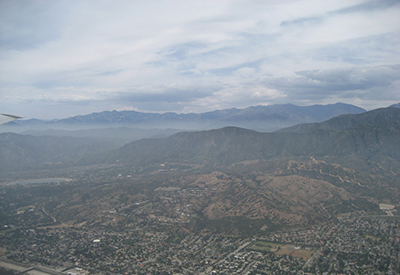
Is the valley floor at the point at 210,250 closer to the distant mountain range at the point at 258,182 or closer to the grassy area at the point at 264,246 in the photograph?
the grassy area at the point at 264,246

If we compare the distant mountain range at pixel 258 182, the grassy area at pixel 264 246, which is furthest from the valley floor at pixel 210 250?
the distant mountain range at pixel 258 182

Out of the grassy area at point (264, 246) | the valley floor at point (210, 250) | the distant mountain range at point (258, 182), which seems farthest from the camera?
the distant mountain range at point (258, 182)

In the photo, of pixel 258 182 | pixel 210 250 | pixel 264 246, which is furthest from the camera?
pixel 258 182

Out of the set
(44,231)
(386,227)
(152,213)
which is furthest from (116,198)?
(386,227)

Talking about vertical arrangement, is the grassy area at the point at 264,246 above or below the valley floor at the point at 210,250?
below

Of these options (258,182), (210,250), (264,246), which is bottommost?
(264,246)

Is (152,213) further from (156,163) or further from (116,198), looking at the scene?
(156,163)

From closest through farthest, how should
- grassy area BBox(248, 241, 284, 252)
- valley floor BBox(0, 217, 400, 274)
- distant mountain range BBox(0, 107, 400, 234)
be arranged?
valley floor BBox(0, 217, 400, 274) < grassy area BBox(248, 241, 284, 252) < distant mountain range BBox(0, 107, 400, 234)

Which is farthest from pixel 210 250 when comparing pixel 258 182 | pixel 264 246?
pixel 258 182

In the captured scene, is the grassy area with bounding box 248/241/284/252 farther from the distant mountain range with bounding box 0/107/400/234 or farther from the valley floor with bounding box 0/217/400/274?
the distant mountain range with bounding box 0/107/400/234

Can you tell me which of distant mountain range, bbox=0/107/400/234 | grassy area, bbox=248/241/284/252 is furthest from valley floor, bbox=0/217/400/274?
distant mountain range, bbox=0/107/400/234

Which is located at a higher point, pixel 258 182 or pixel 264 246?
pixel 258 182

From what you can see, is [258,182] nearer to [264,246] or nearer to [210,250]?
[264,246]
